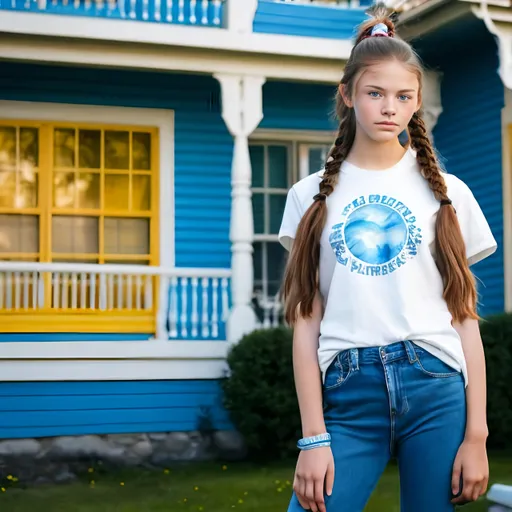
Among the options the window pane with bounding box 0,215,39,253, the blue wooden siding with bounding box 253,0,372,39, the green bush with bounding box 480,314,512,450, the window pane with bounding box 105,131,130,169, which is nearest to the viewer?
the green bush with bounding box 480,314,512,450

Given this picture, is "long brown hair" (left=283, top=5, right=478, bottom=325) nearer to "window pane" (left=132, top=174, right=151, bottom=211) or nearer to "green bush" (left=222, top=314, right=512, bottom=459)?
"green bush" (left=222, top=314, right=512, bottom=459)

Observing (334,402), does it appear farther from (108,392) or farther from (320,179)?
(108,392)

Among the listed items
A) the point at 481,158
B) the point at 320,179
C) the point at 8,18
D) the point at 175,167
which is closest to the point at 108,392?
the point at 175,167

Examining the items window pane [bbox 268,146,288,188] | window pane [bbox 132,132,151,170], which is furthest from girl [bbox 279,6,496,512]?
window pane [bbox 268,146,288,188]

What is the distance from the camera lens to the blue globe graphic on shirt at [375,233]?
2.23m

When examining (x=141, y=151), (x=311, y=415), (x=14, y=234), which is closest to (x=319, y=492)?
(x=311, y=415)

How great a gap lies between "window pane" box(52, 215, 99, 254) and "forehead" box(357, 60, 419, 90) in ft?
25.5

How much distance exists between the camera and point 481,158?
33.0 feet

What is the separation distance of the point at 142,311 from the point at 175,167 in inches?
58.7

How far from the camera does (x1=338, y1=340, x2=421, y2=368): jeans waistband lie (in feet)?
7.08

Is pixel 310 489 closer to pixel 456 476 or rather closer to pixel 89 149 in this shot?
pixel 456 476

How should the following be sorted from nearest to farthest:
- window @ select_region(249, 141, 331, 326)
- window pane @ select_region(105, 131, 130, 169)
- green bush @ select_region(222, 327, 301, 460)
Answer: green bush @ select_region(222, 327, 301, 460) < window pane @ select_region(105, 131, 130, 169) < window @ select_region(249, 141, 331, 326)

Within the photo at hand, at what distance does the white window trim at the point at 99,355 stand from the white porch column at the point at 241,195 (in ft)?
1.07

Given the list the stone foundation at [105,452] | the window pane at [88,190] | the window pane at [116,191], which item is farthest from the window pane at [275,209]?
the stone foundation at [105,452]
